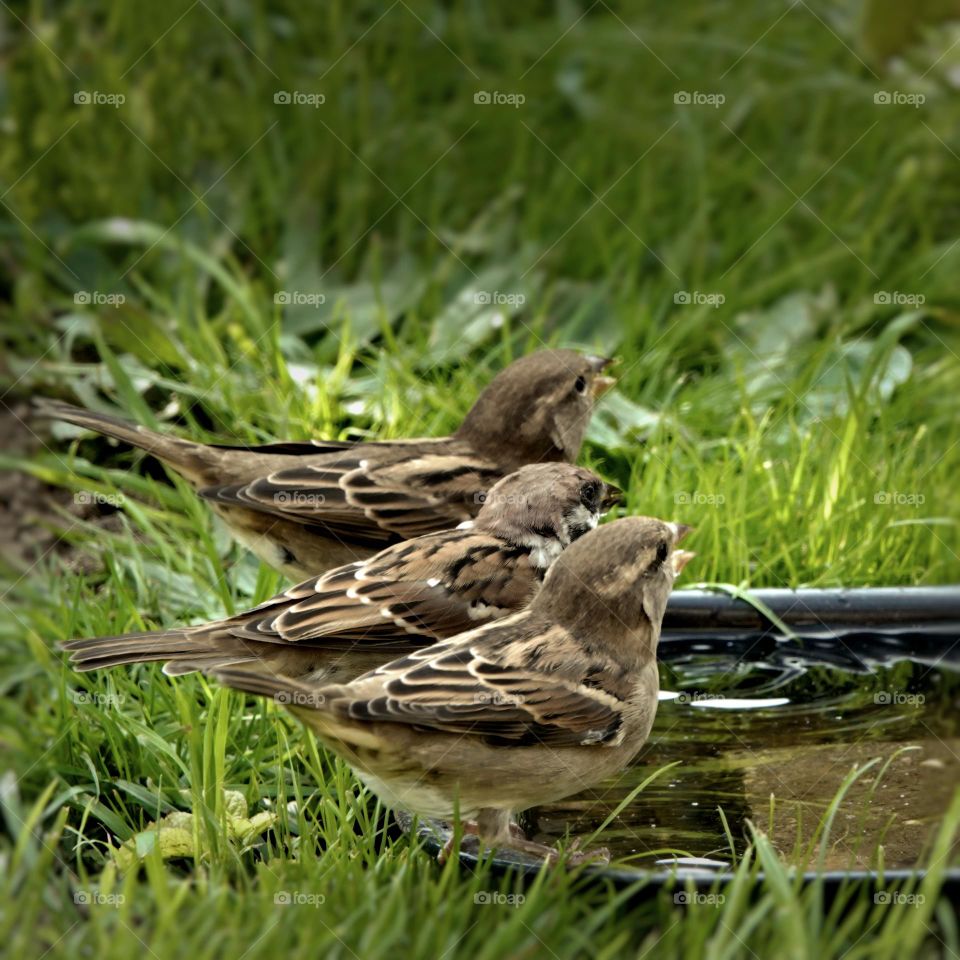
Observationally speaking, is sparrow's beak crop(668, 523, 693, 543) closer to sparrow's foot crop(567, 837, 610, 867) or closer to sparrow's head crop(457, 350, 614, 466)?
sparrow's foot crop(567, 837, 610, 867)

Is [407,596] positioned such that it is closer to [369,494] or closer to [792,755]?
[369,494]

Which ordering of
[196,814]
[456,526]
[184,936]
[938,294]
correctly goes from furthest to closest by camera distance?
[938,294], [456,526], [196,814], [184,936]

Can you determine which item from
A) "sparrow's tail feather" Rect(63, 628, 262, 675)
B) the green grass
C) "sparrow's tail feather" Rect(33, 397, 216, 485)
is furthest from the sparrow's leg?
"sparrow's tail feather" Rect(33, 397, 216, 485)

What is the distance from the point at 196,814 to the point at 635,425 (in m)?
2.82

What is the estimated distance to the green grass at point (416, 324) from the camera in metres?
3.55

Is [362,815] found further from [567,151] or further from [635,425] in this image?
[567,151]

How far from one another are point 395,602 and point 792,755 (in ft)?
4.08

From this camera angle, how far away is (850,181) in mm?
8062

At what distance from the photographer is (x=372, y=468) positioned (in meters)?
4.98

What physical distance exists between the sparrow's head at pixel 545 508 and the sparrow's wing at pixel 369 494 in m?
0.36

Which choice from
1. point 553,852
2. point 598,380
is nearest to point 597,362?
point 598,380

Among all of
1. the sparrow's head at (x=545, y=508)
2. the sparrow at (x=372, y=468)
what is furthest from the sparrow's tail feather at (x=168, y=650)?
the sparrow's head at (x=545, y=508)

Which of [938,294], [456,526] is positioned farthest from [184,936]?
[938,294]

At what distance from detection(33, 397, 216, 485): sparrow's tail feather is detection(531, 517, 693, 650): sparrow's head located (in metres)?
1.48
